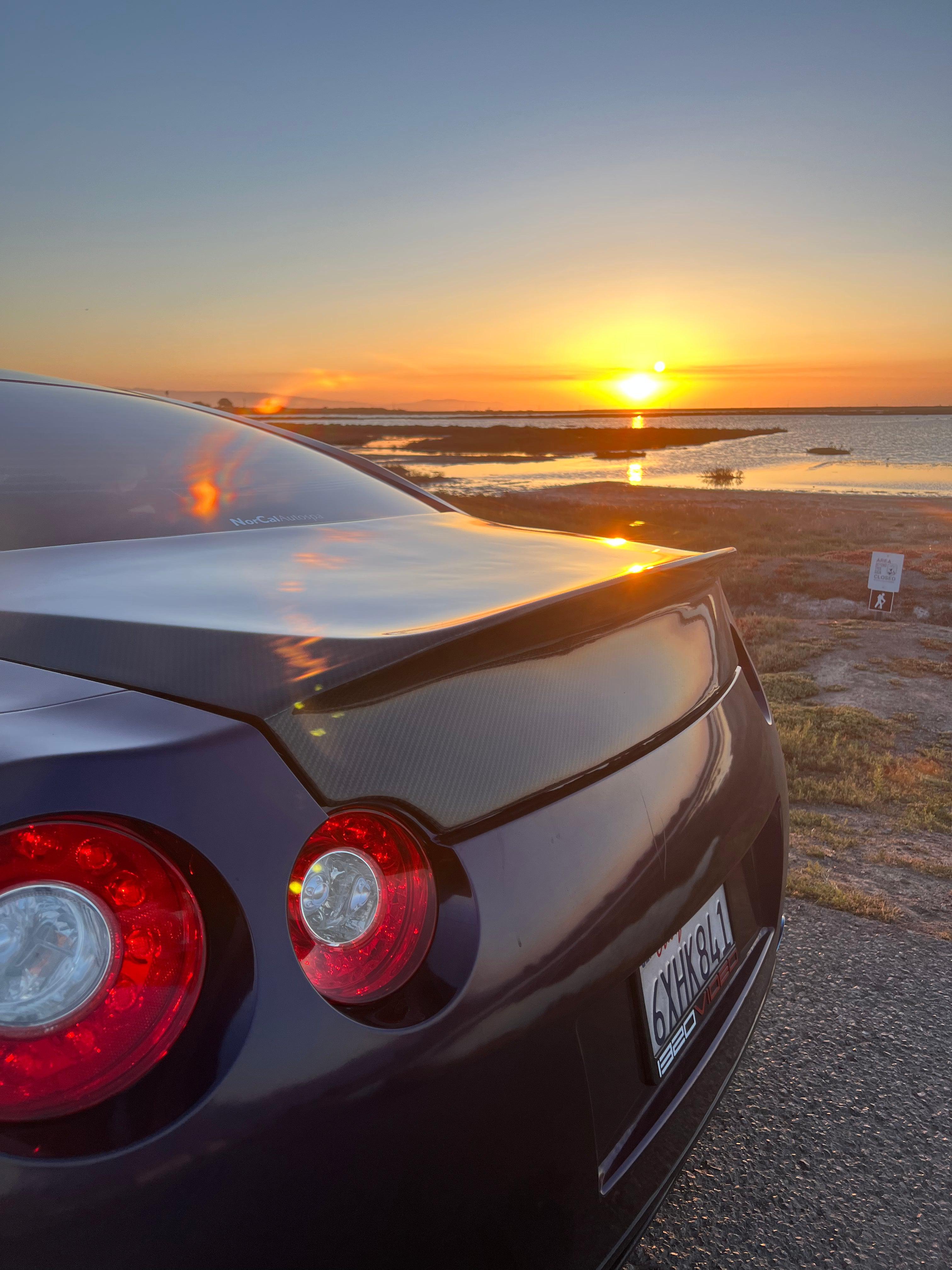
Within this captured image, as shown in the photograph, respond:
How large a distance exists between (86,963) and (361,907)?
0.29 metres

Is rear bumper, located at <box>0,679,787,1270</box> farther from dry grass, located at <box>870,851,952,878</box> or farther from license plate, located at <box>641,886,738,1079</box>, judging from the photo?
dry grass, located at <box>870,851,952,878</box>

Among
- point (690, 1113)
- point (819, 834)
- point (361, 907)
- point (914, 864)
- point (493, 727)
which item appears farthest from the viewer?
point (819, 834)

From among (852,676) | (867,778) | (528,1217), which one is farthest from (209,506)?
(852,676)

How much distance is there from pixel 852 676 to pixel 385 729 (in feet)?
21.9

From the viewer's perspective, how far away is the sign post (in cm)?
935

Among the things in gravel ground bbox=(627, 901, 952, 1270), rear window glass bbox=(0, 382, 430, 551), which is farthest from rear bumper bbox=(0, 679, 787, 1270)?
rear window glass bbox=(0, 382, 430, 551)

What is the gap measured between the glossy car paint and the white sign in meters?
9.03

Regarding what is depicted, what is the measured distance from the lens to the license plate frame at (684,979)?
1296mm

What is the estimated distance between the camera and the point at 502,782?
1.09m

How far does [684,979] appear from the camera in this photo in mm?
1423

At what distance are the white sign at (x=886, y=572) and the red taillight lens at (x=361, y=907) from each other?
9.41m

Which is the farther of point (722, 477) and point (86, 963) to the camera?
point (722, 477)

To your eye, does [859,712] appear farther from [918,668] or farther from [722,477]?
[722,477]

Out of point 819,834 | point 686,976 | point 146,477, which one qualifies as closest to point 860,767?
point 819,834
